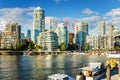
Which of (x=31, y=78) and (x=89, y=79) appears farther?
(x=31, y=78)

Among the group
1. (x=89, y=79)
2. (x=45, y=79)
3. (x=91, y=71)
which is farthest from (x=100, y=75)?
(x=45, y=79)

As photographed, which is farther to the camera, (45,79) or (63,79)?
(45,79)

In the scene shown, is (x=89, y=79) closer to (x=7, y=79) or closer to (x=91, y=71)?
(x=91, y=71)

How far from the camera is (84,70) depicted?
2616 inches

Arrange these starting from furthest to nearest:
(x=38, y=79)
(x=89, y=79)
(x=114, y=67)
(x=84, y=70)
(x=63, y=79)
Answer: (x=114, y=67) → (x=38, y=79) → (x=84, y=70) → (x=89, y=79) → (x=63, y=79)

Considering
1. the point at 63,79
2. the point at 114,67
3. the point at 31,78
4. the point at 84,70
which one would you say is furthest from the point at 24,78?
the point at 114,67

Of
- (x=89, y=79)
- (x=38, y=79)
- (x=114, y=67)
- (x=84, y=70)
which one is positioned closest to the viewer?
(x=89, y=79)

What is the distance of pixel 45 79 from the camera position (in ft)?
234

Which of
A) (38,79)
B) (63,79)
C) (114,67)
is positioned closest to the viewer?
(63,79)

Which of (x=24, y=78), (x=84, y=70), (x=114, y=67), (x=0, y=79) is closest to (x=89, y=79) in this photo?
(x=84, y=70)

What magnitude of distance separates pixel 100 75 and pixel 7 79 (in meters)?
24.0

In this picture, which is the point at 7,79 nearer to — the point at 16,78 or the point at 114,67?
the point at 16,78

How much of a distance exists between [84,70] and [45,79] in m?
11.1

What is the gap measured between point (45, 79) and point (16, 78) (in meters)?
8.54
